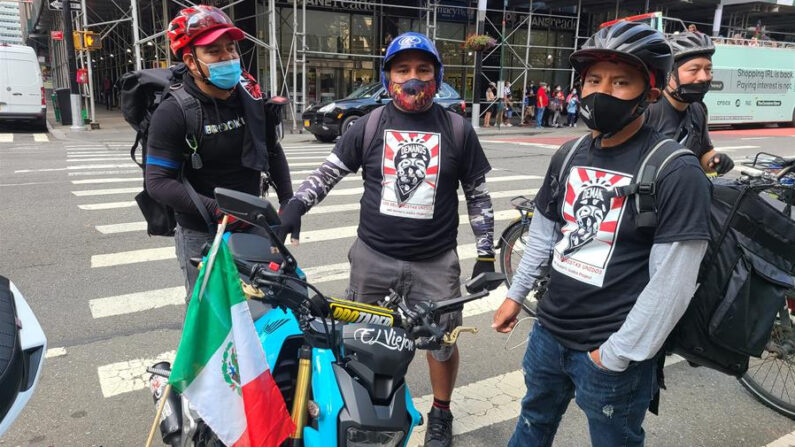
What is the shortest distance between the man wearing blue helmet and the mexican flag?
908mm

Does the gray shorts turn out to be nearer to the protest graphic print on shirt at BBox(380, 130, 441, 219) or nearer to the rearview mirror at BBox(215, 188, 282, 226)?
the protest graphic print on shirt at BBox(380, 130, 441, 219)

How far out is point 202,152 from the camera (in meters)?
2.77

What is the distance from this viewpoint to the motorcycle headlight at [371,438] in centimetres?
177

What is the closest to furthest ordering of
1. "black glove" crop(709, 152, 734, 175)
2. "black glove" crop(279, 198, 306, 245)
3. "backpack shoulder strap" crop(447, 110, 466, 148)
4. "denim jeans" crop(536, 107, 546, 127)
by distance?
"black glove" crop(279, 198, 306, 245) → "backpack shoulder strap" crop(447, 110, 466, 148) → "black glove" crop(709, 152, 734, 175) → "denim jeans" crop(536, 107, 546, 127)

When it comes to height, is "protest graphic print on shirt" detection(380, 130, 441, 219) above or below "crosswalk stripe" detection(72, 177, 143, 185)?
above

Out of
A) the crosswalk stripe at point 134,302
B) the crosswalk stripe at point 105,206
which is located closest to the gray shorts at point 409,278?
the crosswalk stripe at point 134,302

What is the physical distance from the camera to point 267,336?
1.97 metres

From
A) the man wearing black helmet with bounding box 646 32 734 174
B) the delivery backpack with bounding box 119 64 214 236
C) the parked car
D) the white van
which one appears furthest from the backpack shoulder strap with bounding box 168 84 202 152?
the white van

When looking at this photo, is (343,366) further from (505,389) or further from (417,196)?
(505,389)

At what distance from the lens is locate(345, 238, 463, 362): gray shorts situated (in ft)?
9.04

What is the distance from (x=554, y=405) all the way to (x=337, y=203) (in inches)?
252

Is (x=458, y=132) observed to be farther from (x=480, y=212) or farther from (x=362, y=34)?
(x=362, y=34)

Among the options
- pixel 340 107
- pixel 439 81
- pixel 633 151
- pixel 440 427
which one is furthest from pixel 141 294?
pixel 340 107

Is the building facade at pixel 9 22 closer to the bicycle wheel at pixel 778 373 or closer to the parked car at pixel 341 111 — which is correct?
the parked car at pixel 341 111
